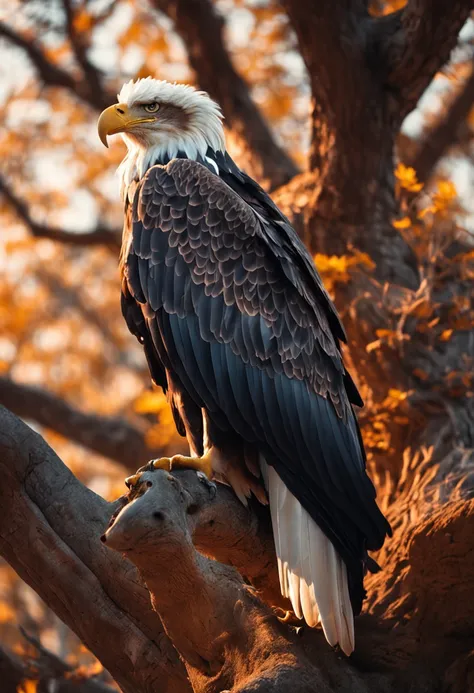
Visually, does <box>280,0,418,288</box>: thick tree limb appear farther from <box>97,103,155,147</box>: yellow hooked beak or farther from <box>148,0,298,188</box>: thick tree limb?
<box>97,103,155,147</box>: yellow hooked beak

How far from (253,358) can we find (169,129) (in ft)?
4.54

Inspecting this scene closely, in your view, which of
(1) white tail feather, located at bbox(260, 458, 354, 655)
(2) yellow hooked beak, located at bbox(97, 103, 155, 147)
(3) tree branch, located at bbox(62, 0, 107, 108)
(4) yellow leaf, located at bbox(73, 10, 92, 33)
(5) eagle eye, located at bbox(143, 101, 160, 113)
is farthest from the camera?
(3) tree branch, located at bbox(62, 0, 107, 108)

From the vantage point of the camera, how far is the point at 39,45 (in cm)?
994

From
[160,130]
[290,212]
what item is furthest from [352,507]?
[290,212]

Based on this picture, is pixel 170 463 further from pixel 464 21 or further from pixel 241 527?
pixel 464 21

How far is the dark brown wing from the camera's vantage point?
15.1 ft

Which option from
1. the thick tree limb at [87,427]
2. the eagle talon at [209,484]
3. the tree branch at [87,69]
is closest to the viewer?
the eagle talon at [209,484]

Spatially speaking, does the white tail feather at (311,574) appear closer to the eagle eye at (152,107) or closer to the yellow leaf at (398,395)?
the yellow leaf at (398,395)

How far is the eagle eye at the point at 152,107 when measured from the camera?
17.5 ft

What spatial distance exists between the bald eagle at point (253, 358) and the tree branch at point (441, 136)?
532cm

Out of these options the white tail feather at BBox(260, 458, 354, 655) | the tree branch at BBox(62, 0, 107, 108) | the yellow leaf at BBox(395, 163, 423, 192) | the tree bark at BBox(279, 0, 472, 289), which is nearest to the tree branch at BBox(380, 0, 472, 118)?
the tree bark at BBox(279, 0, 472, 289)

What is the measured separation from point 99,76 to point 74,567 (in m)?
6.56

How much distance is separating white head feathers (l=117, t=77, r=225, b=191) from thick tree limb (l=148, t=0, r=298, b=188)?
231 centimetres

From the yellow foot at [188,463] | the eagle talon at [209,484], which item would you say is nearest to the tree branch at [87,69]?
the yellow foot at [188,463]
